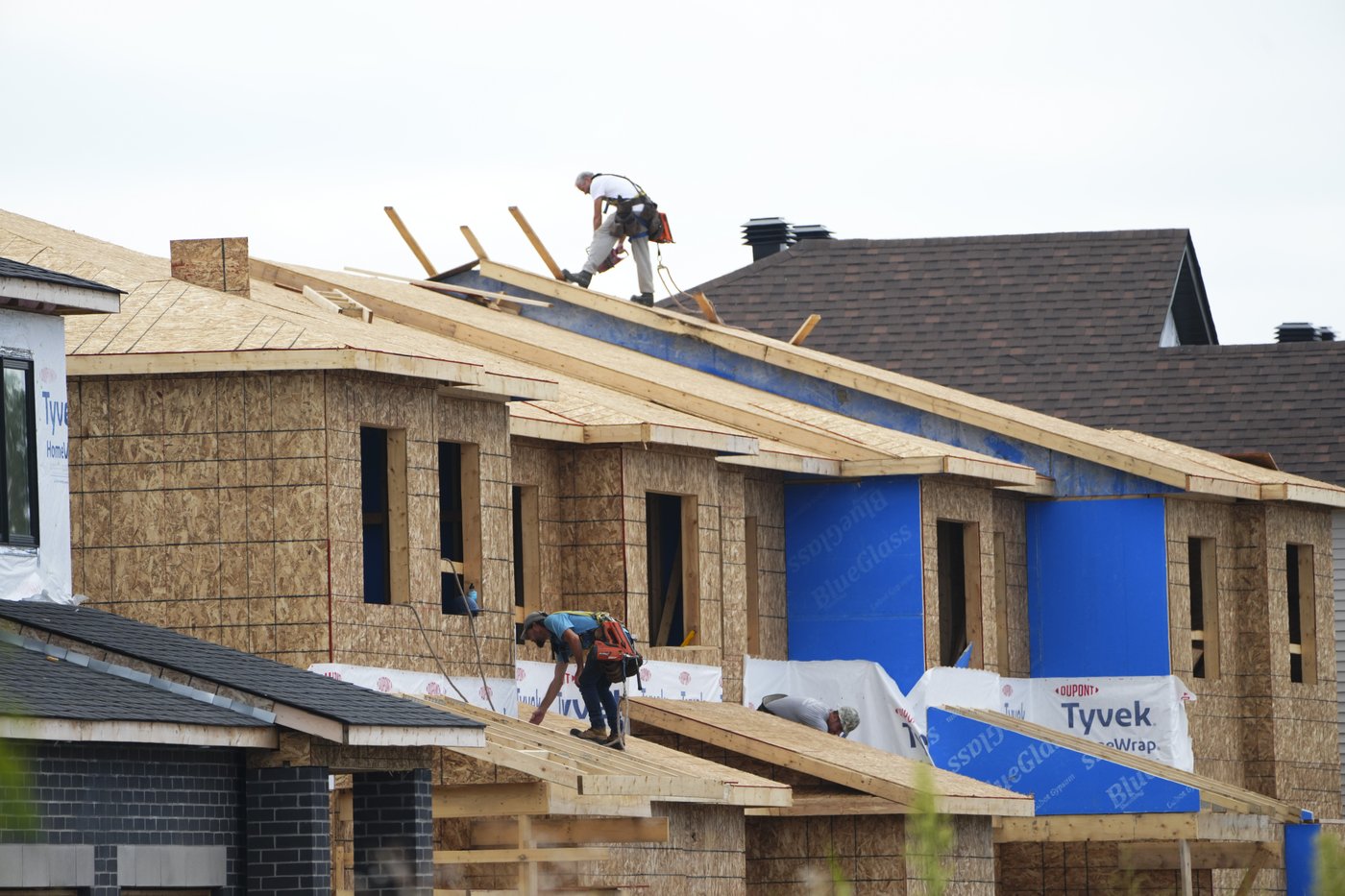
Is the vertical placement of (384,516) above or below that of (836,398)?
below

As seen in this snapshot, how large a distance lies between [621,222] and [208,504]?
12.4 metres

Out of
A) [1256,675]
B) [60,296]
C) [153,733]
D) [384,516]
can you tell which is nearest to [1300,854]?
[1256,675]

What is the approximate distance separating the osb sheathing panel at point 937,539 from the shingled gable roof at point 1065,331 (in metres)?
9.83

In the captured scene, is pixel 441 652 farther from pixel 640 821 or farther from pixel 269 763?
pixel 269 763

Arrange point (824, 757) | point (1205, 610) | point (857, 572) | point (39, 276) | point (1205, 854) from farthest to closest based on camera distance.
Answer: point (1205, 610), point (857, 572), point (1205, 854), point (824, 757), point (39, 276)

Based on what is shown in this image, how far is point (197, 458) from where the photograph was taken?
17500 millimetres

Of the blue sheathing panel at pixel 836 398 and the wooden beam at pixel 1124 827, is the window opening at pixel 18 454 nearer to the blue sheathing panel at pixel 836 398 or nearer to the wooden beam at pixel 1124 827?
the wooden beam at pixel 1124 827

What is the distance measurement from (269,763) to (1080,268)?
26934 mm

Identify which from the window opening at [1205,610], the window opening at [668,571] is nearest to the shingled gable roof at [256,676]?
the window opening at [668,571]

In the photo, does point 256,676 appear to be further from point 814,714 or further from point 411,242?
point 411,242

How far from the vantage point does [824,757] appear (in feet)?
67.1

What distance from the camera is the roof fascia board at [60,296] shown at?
613 inches

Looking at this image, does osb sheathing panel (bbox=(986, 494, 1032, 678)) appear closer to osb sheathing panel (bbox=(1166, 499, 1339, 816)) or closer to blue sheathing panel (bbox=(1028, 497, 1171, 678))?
blue sheathing panel (bbox=(1028, 497, 1171, 678))

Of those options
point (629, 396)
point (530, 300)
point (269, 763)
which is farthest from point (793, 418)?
point (269, 763)
